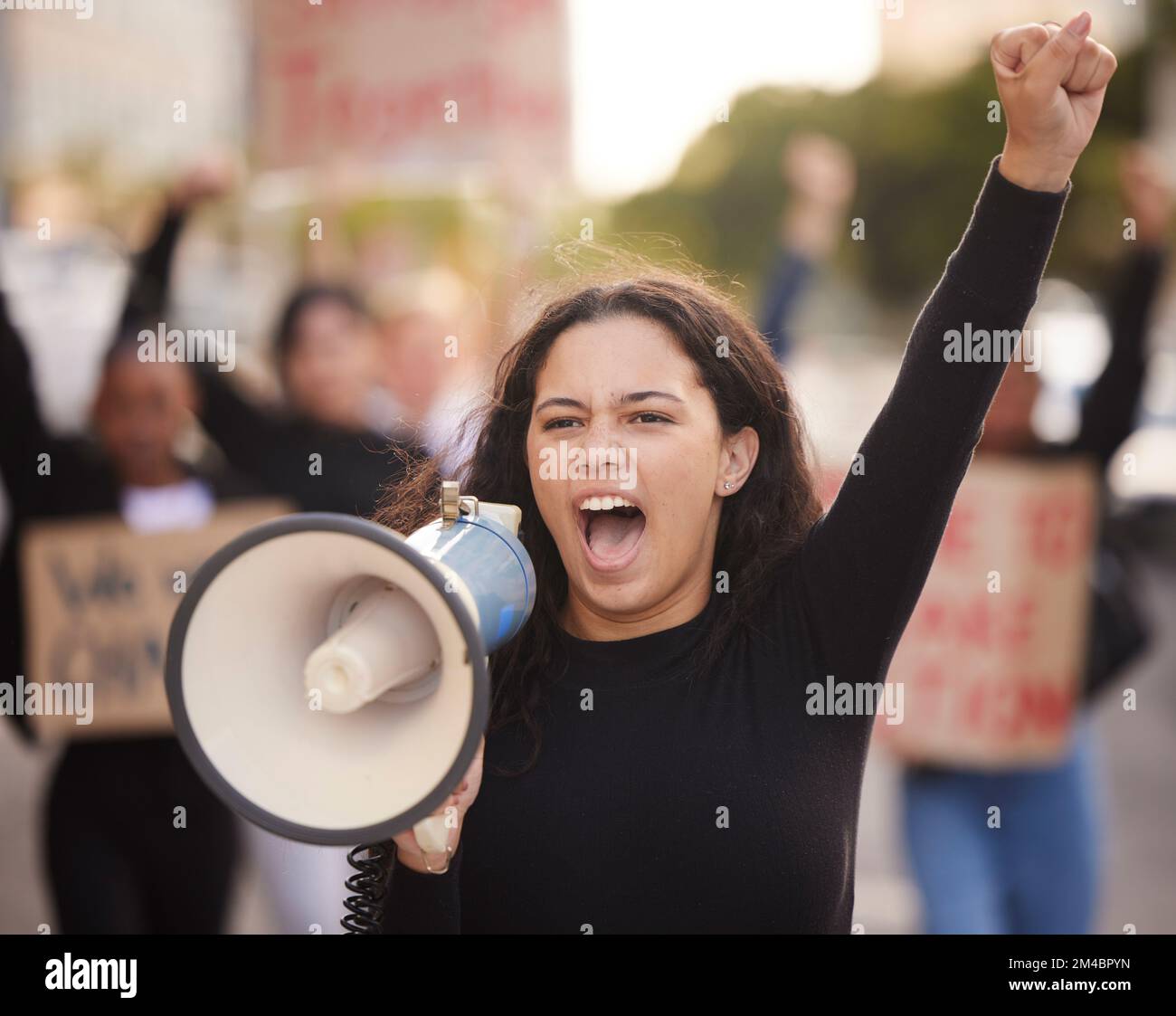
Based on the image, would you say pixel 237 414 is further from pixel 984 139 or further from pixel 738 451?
pixel 984 139

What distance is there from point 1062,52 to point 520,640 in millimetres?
822

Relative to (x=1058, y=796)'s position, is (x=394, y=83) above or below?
above

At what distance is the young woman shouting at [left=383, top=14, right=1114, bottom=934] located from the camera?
4.75ft

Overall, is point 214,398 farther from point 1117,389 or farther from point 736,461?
point 736,461

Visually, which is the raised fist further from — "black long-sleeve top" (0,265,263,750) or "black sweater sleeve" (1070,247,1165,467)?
"black long-sleeve top" (0,265,263,750)

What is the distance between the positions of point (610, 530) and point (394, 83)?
4.33 m

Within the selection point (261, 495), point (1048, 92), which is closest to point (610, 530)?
point (1048, 92)

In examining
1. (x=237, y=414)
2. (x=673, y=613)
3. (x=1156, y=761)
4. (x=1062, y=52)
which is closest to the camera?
(x=1062, y=52)

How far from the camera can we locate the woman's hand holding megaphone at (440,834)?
138cm

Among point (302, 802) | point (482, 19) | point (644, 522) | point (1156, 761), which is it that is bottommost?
point (1156, 761)

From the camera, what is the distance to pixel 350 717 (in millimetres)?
1441

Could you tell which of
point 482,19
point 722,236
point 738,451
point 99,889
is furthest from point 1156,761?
point 722,236

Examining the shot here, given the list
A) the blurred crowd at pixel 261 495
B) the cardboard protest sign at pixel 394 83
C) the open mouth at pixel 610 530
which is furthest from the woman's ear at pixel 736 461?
the cardboard protest sign at pixel 394 83

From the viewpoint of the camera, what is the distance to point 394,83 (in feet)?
17.9
